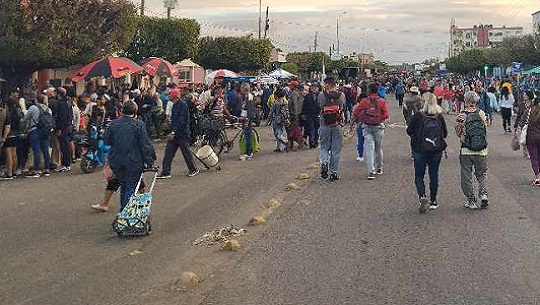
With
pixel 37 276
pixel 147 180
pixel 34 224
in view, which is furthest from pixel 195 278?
pixel 147 180

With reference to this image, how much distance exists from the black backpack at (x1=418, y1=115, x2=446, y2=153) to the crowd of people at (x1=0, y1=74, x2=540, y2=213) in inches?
0.6

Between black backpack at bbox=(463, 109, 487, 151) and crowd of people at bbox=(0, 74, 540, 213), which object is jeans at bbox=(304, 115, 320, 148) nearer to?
crowd of people at bbox=(0, 74, 540, 213)

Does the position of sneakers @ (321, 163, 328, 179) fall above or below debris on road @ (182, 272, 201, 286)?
above

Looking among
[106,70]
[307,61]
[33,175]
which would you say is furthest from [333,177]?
[307,61]

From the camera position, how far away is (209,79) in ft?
128

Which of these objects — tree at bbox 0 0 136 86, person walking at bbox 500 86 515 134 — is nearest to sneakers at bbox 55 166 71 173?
tree at bbox 0 0 136 86

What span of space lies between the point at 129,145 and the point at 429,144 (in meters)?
4.28

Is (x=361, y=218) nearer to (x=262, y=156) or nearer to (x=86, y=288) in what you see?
(x=86, y=288)

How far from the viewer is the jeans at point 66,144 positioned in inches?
607

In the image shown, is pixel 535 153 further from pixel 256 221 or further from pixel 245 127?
pixel 245 127

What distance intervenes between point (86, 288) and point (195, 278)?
3.44 ft

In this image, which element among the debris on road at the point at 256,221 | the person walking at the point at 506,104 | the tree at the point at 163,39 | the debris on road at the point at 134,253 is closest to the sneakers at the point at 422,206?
the debris on road at the point at 256,221

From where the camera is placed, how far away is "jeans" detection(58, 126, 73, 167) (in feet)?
50.5

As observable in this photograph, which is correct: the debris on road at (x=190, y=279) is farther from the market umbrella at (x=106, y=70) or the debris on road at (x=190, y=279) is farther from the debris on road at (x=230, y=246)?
the market umbrella at (x=106, y=70)
